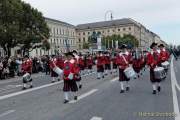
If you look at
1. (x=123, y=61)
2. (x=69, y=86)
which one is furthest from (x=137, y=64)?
(x=69, y=86)

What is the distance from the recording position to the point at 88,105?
12.4 m

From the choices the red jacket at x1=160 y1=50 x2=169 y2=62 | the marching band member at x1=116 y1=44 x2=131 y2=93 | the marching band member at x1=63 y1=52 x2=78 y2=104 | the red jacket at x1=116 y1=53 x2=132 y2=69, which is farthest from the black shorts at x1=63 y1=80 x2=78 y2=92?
the red jacket at x1=160 y1=50 x2=169 y2=62

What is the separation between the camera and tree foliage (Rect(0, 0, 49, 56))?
5709cm

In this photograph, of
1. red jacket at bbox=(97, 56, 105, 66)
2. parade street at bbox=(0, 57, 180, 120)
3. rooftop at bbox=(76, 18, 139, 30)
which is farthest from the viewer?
rooftop at bbox=(76, 18, 139, 30)

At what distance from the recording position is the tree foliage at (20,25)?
5709 cm

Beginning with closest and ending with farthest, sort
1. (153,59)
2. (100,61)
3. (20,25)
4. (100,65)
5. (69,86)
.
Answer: (69,86)
(153,59)
(100,65)
(100,61)
(20,25)

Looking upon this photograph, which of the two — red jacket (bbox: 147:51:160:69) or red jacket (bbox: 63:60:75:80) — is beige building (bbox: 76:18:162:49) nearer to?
red jacket (bbox: 147:51:160:69)

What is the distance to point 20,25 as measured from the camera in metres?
61.7

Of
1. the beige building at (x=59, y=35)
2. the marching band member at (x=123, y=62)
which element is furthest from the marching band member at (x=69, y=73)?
the beige building at (x=59, y=35)

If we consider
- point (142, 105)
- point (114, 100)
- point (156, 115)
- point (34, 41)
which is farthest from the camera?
point (34, 41)

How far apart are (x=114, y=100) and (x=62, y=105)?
6.20ft

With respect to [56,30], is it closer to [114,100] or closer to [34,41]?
[34,41]

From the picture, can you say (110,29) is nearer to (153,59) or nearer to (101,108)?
(153,59)

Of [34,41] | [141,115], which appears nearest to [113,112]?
[141,115]
